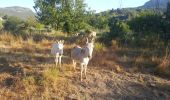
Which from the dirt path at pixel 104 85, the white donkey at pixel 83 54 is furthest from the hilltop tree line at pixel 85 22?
the white donkey at pixel 83 54

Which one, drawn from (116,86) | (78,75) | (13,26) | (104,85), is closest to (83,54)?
(78,75)

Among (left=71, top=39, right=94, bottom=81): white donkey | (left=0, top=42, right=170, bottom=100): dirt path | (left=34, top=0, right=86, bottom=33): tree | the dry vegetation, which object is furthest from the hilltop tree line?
(left=71, top=39, right=94, bottom=81): white donkey

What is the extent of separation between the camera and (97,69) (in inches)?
452

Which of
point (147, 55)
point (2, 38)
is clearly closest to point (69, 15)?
point (2, 38)

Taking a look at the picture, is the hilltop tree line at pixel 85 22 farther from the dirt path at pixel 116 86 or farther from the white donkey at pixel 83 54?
the white donkey at pixel 83 54

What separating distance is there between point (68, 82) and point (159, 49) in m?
6.51

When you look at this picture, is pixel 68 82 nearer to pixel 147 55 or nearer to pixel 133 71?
pixel 133 71

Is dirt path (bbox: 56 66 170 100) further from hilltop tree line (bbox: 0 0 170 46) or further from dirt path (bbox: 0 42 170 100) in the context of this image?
hilltop tree line (bbox: 0 0 170 46)

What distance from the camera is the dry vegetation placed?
9.85m

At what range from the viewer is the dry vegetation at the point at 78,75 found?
9852mm

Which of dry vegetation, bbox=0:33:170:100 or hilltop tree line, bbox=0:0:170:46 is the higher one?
hilltop tree line, bbox=0:0:170:46

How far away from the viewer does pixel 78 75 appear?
422 inches

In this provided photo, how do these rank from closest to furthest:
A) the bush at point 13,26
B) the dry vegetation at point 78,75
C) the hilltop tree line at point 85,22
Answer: the dry vegetation at point 78,75, the hilltop tree line at point 85,22, the bush at point 13,26

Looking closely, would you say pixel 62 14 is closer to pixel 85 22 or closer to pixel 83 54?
pixel 85 22
